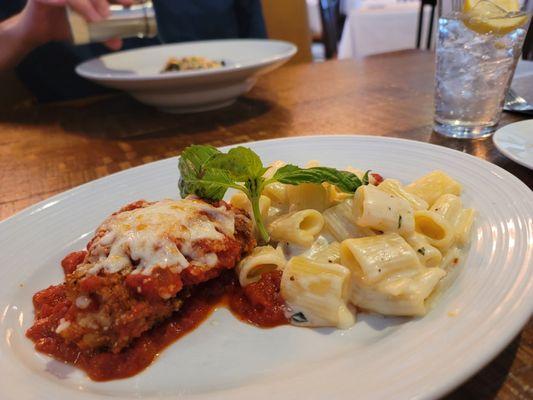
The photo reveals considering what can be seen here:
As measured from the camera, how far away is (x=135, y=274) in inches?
48.9

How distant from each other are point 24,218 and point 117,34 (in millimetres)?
1986

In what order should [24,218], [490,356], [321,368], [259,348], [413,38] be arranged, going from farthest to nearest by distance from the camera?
[413,38] → [24,218] → [259,348] → [321,368] → [490,356]

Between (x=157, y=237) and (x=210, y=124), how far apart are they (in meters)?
1.83

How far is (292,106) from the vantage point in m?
3.20

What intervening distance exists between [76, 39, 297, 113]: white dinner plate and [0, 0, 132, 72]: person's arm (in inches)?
19.6

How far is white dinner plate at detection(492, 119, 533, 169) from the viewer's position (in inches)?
66.7

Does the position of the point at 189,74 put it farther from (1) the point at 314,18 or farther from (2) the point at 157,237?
(1) the point at 314,18

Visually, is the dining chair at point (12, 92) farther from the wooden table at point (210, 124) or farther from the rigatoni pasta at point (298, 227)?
the rigatoni pasta at point (298, 227)

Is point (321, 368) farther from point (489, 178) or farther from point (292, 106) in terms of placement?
point (292, 106)

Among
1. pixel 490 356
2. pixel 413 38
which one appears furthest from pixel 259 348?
pixel 413 38

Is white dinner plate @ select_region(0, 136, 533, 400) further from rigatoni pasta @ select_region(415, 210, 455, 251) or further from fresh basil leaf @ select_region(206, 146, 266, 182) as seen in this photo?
fresh basil leaf @ select_region(206, 146, 266, 182)

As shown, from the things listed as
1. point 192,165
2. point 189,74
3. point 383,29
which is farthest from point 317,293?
point 383,29

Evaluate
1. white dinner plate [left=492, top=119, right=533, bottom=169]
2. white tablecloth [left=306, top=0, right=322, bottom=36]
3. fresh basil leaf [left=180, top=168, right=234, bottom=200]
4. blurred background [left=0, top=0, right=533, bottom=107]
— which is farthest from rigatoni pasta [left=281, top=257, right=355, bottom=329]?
white tablecloth [left=306, top=0, right=322, bottom=36]

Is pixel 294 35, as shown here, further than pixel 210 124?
Yes
